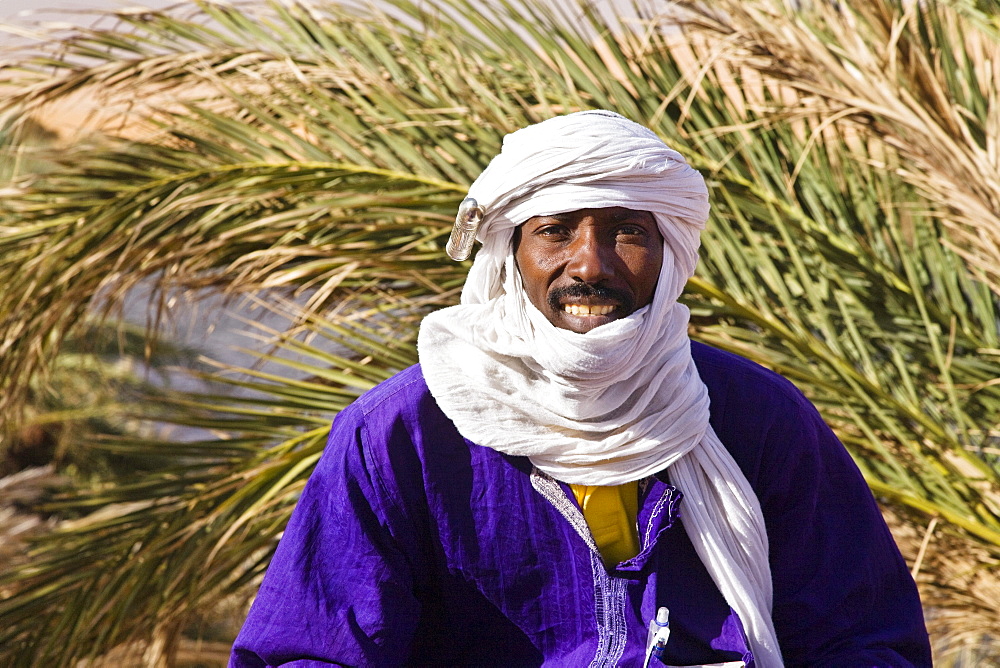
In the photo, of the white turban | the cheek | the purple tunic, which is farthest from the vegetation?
the cheek

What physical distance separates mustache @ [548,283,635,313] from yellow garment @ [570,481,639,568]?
31 cm

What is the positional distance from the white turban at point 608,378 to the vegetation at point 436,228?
0.98 m

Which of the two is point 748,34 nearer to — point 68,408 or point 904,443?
point 904,443

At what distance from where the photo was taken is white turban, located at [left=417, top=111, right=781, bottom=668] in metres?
1.81

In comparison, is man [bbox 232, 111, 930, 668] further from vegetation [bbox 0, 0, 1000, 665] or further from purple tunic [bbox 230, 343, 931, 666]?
vegetation [bbox 0, 0, 1000, 665]

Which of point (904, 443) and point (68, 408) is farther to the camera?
point (68, 408)

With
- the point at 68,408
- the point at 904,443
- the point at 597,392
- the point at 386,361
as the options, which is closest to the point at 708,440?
the point at 597,392

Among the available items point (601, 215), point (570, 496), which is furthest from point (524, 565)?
point (601, 215)

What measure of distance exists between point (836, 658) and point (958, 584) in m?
1.16

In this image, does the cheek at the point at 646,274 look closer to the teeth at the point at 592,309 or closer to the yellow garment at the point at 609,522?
the teeth at the point at 592,309

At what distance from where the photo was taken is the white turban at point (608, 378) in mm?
1811

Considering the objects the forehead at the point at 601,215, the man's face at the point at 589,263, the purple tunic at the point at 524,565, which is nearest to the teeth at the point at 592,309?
the man's face at the point at 589,263

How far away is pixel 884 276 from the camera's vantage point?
308cm

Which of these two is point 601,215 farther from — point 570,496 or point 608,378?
point 570,496
